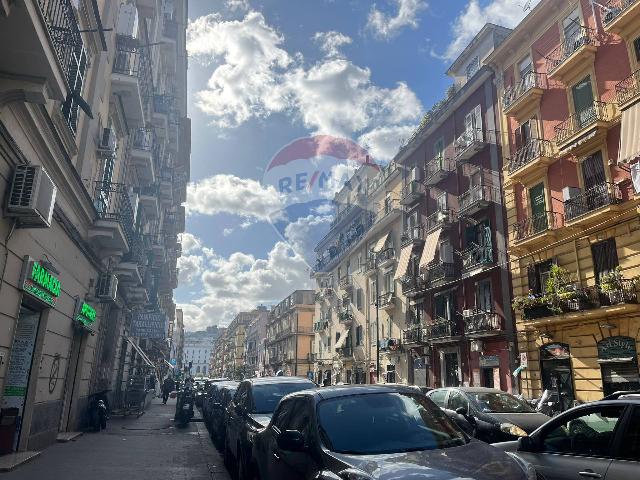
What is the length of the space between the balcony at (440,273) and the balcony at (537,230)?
5221mm

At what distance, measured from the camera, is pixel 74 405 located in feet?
47.5

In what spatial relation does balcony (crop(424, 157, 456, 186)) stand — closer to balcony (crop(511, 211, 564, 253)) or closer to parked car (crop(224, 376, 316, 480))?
balcony (crop(511, 211, 564, 253))

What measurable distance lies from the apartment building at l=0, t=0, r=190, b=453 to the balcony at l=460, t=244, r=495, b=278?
1569 centimetres

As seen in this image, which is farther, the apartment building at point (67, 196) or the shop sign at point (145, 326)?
the shop sign at point (145, 326)

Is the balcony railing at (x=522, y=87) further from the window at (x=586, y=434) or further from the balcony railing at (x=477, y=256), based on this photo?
the window at (x=586, y=434)

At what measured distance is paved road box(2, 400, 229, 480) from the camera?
28.2 feet

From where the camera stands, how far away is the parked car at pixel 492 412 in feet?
28.5

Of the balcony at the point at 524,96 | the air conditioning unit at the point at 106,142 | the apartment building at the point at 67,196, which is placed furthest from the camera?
the balcony at the point at 524,96

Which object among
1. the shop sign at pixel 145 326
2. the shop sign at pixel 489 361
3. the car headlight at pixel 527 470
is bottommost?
the car headlight at pixel 527 470

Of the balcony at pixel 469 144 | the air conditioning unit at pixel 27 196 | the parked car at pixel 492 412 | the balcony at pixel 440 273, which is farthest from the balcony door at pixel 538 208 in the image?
the air conditioning unit at pixel 27 196

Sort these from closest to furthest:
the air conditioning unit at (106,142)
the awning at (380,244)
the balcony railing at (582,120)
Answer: the air conditioning unit at (106,142) → the balcony railing at (582,120) → the awning at (380,244)

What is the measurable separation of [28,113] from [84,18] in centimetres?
518

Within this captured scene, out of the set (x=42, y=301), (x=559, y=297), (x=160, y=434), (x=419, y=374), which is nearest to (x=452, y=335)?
(x=419, y=374)

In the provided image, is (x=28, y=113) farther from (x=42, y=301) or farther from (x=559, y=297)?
(x=559, y=297)
